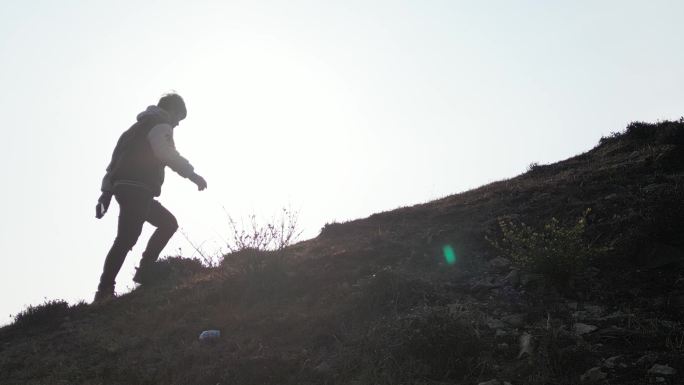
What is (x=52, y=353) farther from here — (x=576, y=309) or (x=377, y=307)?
(x=576, y=309)

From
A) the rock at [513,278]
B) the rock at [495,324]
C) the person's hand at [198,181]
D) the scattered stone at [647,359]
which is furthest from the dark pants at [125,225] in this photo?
the scattered stone at [647,359]

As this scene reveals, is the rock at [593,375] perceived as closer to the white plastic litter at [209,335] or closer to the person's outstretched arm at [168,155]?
the white plastic litter at [209,335]

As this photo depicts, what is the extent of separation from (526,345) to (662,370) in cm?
78

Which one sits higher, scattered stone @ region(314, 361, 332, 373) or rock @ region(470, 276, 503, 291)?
rock @ region(470, 276, 503, 291)

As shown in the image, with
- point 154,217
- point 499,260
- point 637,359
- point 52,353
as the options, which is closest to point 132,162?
point 154,217

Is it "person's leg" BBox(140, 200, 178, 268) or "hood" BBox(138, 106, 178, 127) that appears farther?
"person's leg" BBox(140, 200, 178, 268)

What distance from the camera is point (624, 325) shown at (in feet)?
12.5

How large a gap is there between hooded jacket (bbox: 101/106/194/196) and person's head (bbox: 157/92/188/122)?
15 cm

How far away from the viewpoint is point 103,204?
22.7ft

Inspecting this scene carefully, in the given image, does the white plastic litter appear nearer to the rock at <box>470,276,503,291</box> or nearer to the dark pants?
the rock at <box>470,276,503,291</box>

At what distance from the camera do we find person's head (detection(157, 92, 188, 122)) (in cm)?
707

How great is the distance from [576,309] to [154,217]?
5.14 m

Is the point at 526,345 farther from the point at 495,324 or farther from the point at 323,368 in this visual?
the point at 323,368

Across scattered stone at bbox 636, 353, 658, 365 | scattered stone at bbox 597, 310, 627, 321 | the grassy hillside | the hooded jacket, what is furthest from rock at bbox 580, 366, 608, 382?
the hooded jacket
